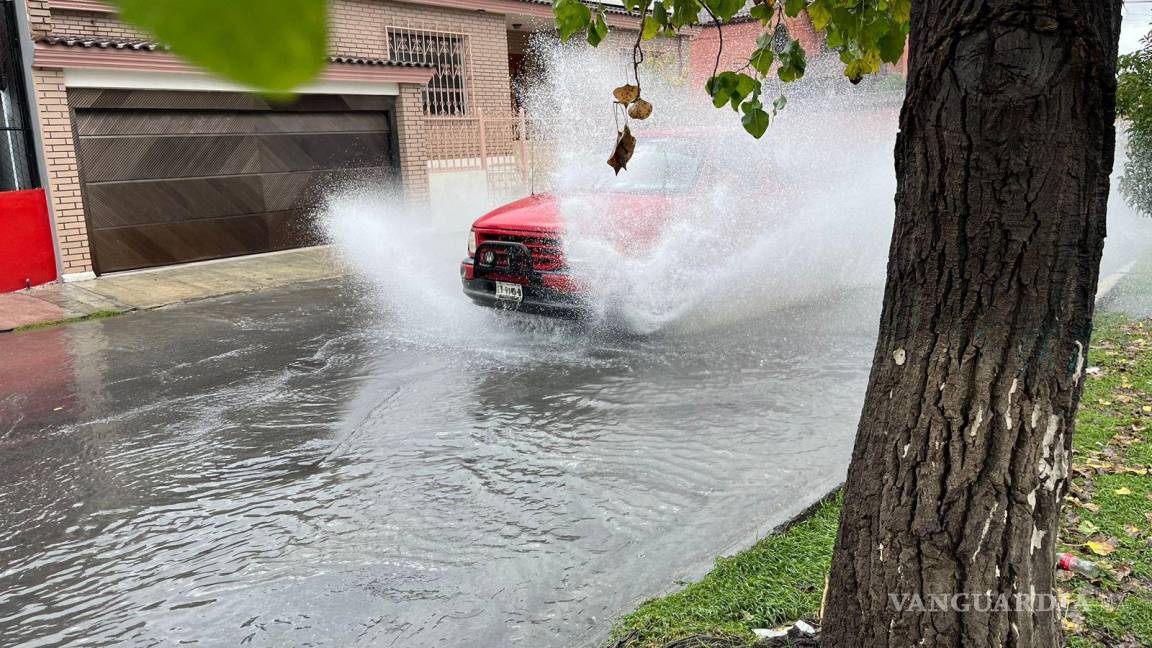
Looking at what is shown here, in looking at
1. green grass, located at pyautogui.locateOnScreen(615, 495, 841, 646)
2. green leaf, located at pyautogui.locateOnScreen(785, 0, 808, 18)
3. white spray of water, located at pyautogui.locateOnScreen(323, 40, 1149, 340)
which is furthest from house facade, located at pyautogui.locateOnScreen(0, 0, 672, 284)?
green grass, located at pyautogui.locateOnScreen(615, 495, 841, 646)

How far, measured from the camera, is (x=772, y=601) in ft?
11.0

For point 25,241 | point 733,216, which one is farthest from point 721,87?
point 25,241

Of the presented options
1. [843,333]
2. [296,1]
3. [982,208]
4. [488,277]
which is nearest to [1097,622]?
[982,208]

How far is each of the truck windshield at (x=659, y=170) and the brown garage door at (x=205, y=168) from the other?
16.8ft

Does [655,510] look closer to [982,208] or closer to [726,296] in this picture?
[982,208]

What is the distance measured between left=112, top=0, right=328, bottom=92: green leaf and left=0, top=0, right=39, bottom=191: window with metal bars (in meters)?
12.8

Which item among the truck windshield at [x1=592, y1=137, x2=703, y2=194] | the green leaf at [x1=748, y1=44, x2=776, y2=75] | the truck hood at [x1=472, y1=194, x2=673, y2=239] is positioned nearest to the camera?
the green leaf at [x1=748, y1=44, x2=776, y2=75]

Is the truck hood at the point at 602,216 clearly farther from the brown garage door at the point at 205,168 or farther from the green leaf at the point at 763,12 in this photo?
the brown garage door at the point at 205,168

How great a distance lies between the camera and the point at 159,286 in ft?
37.8

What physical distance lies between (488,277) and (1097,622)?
19.5ft

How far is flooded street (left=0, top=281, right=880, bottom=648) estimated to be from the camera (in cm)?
377

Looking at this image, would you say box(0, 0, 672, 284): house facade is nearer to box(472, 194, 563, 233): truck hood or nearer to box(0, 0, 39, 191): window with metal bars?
box(0, 0, 39, 191): window with metal bars

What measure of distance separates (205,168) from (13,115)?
233 cm

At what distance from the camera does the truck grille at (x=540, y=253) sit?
778 centimetres
